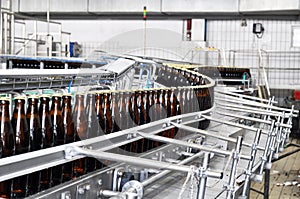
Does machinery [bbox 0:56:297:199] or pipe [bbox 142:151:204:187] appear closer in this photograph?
machinery [bbox 0:56:297:199]

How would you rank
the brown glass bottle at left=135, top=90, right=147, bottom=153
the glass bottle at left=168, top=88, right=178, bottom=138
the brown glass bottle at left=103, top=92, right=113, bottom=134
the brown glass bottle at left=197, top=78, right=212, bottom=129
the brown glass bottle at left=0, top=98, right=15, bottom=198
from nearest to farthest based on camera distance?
the brown glass bottle at left=0, top=98, right=15, bottom=198 → the brown glass bottle at left=103, top=92, right=113, bottom=134 → the brown glass bottle at left=135, top=90, right=147, bottom=153 → the glass bottle at left=168, top=88, right=178, bottom=138 → the brown glass bottle at left=197, top=78, right=212, bottom=129

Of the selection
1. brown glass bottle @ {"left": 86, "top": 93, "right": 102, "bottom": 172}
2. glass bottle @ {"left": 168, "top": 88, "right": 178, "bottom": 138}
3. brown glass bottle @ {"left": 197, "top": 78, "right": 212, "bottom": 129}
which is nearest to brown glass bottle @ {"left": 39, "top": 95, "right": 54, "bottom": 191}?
→ brown glass bottle @ {"left": 86, "top": 93, "right": 102, "bottom": 172}

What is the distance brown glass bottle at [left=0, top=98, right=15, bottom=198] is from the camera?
40.2 inches

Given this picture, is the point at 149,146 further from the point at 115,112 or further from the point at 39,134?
the point at 39,134

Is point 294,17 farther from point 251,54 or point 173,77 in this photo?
point 173,77

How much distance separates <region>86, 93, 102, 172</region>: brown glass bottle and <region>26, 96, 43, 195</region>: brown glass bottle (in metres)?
0.17

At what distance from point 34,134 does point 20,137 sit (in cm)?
4

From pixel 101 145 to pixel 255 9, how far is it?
733 centimetres

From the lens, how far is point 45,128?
1.14m

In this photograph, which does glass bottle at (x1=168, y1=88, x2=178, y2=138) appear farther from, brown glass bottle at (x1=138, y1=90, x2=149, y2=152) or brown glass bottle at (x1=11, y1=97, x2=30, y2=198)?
brown glass bottle at (x1=11, y1=97, x2=30, y2=198)

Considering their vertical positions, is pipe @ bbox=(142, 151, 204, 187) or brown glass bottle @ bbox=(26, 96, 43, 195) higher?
brown glass bottle @ bbox=(26, 96, 43, 195)

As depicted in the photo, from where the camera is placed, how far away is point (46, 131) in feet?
3.74

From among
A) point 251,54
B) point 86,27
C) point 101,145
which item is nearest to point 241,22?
point 251,54

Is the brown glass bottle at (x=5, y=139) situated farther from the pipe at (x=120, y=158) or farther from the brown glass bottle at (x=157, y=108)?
the brown glass bottle at (x=157, y=108)
